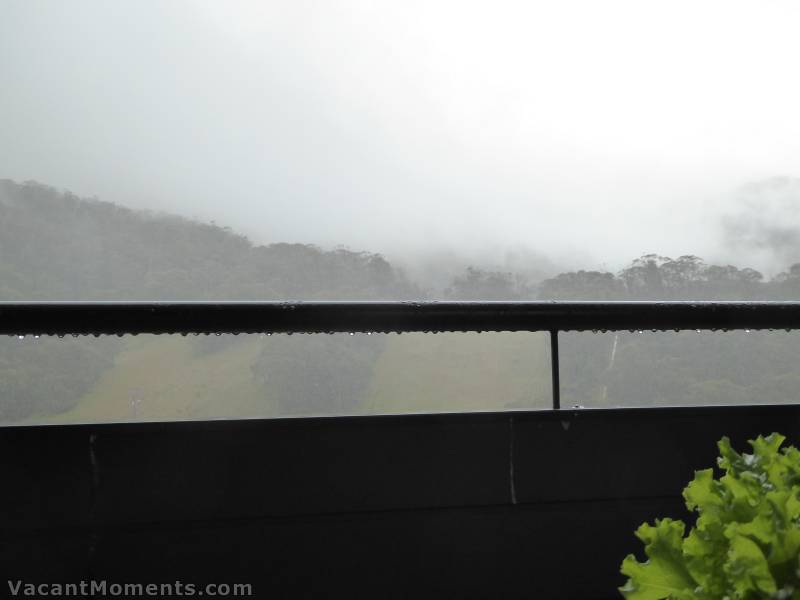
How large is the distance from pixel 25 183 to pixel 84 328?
2.39 metres

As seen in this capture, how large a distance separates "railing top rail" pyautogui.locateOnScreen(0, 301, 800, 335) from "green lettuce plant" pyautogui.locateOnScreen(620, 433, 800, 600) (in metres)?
1.70

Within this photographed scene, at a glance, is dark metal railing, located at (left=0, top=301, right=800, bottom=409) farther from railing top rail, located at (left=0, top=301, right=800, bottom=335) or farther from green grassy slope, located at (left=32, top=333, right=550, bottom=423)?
green grassy slope, located at (left=32, top=333, right=550, bottom=423)

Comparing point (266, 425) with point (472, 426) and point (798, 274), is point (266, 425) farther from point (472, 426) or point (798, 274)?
point (798, 274)

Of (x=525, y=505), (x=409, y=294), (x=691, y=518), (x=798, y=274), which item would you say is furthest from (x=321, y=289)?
(x=798, y=274)

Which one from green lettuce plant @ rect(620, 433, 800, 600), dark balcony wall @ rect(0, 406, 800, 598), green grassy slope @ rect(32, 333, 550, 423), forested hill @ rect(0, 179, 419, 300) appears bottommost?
dark balcony wall @ rect(0, 406, 800, 598)

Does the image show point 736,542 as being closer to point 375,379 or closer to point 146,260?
point 375,379

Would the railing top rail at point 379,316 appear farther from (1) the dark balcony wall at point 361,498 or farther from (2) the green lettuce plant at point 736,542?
(2) the green lettuce plant at point 736,542

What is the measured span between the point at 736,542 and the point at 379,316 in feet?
6.30

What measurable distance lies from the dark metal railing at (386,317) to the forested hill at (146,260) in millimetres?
616

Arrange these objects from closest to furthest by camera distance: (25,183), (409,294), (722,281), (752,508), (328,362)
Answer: (752,508), (328,362), (409,294), (722,281), (25,183)

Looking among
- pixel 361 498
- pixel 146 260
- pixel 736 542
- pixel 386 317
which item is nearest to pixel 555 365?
pixel 386 317

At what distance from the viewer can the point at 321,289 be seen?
11.6 ft

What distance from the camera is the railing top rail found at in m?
2.41

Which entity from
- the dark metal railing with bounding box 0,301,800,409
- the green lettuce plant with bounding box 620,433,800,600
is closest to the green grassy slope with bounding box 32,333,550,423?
the dark metal railing with bounding box 0,301,800,409
